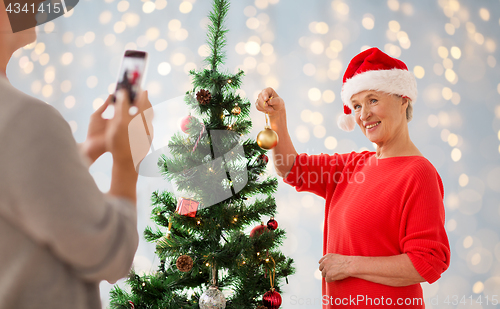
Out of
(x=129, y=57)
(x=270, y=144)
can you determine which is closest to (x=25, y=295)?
(x=129, y=57)

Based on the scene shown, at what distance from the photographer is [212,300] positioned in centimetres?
98

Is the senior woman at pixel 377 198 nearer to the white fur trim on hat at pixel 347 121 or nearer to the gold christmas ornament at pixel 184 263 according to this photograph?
the white fur trim on hat at pixel 347 121

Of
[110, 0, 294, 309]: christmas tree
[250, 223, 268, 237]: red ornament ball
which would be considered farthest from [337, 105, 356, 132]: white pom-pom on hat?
[250, 223, 268, 237]: red ornament ball

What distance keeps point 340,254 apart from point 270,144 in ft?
A: 1.33

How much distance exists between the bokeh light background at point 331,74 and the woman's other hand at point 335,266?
2.99 feet

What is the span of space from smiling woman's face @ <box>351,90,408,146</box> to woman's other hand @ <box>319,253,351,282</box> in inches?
14.8

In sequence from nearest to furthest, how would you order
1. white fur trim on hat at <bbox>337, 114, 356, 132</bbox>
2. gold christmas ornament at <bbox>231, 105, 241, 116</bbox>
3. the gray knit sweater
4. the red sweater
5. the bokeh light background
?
the gray knit sweater < the red sweater < gold christmas ornament at <bbox>231, 105, 241, 116</bbox> < white fur trim on hat at <bbox>337, 114, 356, 132</bbox> < the bokeh light background

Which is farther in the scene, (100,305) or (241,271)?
(241,271)

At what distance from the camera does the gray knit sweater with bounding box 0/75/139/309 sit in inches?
12.4

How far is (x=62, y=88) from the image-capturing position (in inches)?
65.6

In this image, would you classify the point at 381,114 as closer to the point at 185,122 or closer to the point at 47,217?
the point at 185,122

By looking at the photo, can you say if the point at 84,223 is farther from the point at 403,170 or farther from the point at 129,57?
the point at 403,170

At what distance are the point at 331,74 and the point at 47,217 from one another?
1.88m

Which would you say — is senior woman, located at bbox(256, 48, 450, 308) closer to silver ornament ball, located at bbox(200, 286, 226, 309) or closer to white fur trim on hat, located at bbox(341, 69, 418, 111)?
white fur trim on hat, located at bbox(341, 69, 418, 111)
